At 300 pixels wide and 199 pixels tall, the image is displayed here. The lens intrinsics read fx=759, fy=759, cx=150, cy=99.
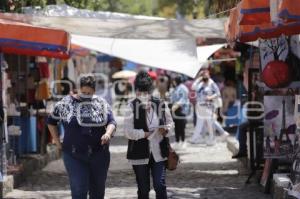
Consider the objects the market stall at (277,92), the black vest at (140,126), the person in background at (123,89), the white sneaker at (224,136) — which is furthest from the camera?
the person in background at (123,89)

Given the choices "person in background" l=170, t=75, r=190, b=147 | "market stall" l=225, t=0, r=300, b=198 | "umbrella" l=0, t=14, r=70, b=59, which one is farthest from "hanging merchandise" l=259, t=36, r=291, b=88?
"person in background" l=170, t=75, r=190, b=147

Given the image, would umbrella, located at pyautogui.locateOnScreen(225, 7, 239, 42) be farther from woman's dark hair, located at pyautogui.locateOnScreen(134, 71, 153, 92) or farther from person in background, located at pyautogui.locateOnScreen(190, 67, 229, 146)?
person in background, located at pyautogui.locateOnScreen(190, 67, 229, 146)

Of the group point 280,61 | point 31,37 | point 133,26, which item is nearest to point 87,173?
point 31,37

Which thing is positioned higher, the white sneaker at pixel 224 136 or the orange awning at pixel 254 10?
the orange awning at pixel 254 10

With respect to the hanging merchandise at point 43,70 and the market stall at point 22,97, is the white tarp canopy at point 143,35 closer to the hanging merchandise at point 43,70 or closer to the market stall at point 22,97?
the market stall at point 22,97

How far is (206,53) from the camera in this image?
13.8 m

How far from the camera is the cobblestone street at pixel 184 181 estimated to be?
10.8 meters

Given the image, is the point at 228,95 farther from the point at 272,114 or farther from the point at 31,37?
the point at 31,37

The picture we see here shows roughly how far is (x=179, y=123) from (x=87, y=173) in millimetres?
9286

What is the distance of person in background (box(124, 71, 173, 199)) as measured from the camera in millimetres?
8430

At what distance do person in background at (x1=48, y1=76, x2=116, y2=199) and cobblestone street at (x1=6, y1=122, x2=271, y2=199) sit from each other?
2.75 metres

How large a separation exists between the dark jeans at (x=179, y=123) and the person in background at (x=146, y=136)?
27.7 ft

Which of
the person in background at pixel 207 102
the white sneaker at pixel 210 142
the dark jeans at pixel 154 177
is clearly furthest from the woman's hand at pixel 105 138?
the white sneaker at pixel 210 142

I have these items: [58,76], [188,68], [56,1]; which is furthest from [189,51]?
[58,76]
